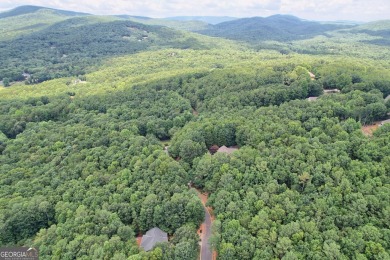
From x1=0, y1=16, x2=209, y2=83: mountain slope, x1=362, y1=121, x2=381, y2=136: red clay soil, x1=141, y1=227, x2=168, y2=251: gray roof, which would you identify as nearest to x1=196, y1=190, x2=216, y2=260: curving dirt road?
x1=141, y1=227, x2=168, y2=251: gray roof

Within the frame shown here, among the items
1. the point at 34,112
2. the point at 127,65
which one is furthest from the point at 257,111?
the point at 127,65

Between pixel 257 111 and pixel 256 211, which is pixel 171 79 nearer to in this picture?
pixel 257 111

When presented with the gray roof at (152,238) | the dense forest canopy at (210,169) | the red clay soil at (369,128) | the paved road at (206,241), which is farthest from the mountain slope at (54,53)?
the red clay soil at (369,128)

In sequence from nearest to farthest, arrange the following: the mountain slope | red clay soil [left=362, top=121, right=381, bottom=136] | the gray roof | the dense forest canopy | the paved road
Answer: the dense forest canopy < the gray roof < the paved road < red clay soil [left=362, top=121, right=381, bottom=136] < the mountain slope

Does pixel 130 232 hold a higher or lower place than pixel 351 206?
lower

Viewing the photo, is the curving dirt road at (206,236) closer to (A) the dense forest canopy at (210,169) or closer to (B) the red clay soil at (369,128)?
(A) the dense forest canopy at (210,169)

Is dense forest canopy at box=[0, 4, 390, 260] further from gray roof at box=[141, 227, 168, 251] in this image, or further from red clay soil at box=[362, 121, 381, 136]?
gray roof at box=[141, 227, 168, 251]
